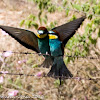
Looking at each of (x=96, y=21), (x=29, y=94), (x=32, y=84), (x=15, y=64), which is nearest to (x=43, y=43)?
(x=96, y=21)

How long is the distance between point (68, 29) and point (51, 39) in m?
0.13

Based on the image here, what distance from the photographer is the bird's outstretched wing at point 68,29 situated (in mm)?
1068

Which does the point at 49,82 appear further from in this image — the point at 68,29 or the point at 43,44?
the point at 68,29

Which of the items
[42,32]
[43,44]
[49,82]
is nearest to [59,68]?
[43,44]

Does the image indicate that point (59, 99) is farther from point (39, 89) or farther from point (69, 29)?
point (69, 29)

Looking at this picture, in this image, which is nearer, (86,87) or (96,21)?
(96,21)

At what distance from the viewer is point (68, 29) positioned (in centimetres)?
112

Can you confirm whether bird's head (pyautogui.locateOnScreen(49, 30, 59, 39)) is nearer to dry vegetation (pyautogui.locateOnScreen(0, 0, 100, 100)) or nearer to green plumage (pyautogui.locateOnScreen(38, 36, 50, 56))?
green plumage (pyautogui.locateOnScreen(38, 36, 50, 56))

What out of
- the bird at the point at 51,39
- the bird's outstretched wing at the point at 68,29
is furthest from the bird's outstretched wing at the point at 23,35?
the bird's outstretched wing at the point at 68,29

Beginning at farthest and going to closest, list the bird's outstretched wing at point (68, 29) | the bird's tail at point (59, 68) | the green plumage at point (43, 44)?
1. the bird's tail at point (59, 68)
2. the green plumage at point (43, 44)
3. the bird's outstretched wing at point (68, 29)

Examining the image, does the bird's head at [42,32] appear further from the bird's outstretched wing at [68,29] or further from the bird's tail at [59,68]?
the bird's tail at [59,68]

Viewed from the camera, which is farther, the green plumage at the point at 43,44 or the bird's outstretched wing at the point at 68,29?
the green plumage at the point at 43,44

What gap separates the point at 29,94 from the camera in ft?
7.06

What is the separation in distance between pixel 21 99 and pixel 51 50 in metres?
1.04
